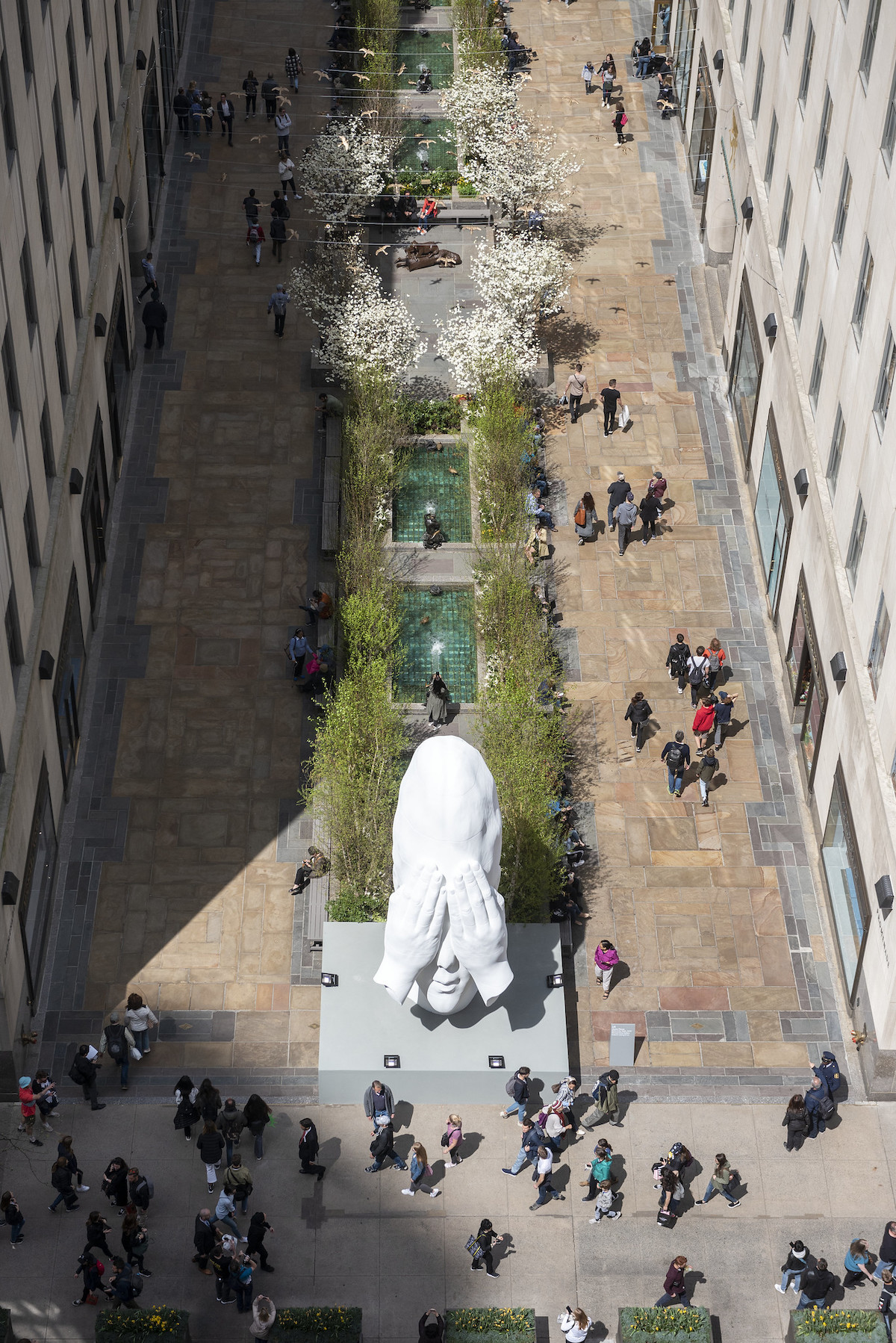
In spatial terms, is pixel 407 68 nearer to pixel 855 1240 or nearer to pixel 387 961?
pixel 387 961

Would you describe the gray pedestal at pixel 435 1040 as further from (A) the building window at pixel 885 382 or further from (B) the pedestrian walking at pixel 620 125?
(B) the pedestrian walking at pixel 620 125

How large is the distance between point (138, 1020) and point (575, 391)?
23338mm

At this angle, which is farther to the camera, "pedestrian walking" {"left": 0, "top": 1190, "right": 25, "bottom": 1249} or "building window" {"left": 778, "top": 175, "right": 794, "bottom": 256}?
"building window" {"left": 778, "top": 175, "right": 794, "bottom": 256}

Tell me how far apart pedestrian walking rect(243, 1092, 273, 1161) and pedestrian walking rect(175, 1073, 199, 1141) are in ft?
3.25

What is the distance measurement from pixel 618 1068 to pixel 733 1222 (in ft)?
13.5

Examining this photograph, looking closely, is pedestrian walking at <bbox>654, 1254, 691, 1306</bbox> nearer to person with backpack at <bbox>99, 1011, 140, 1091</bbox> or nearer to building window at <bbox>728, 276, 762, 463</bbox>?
person with backpack at <bbox>99, 1011, 140, 1091</bbox>

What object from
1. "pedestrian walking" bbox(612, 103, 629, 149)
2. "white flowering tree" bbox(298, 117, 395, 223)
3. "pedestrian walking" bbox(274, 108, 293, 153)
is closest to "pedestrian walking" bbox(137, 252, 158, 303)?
"white flowering tree" bbox(298, 117, 395, 223)

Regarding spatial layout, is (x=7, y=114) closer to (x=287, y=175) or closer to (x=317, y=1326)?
(x=317, y=1326)

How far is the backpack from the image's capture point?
40312mm

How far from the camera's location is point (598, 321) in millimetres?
60906

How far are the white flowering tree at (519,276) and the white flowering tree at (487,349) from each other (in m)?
0.59

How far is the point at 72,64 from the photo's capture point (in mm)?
46500

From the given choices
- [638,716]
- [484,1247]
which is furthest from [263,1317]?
[638,716]

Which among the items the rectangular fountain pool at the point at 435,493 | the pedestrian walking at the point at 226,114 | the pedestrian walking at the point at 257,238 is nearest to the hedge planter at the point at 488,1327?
the rectangular fountain pool at the point at 435,493
